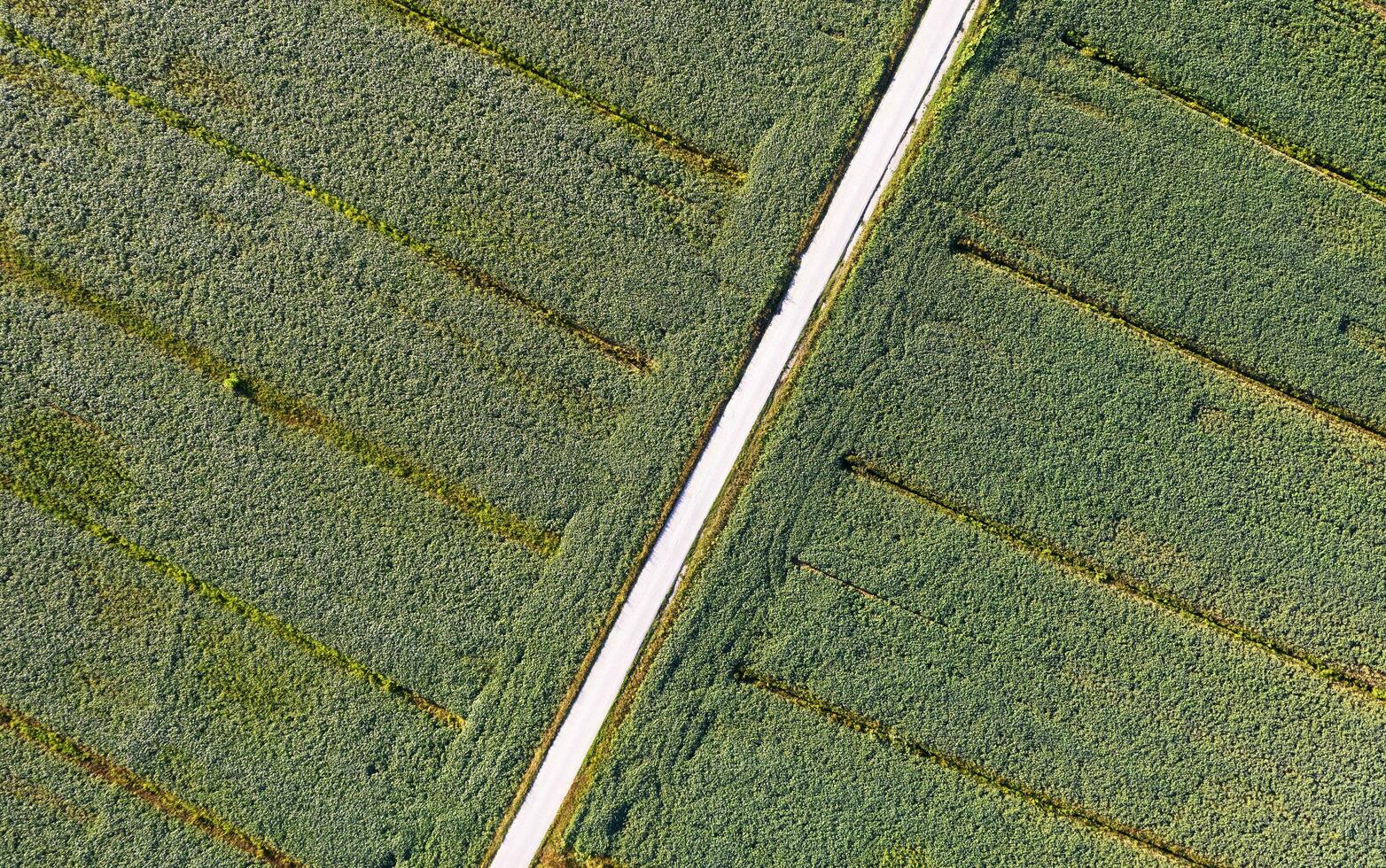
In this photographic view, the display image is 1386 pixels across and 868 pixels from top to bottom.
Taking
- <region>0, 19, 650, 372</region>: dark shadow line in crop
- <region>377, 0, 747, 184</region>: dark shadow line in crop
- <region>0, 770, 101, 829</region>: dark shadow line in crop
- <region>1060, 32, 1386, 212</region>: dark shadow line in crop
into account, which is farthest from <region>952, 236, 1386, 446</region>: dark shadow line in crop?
<region>0, 770, 101, 829</region>: dark shadow line in crop

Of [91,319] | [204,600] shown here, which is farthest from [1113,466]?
[91,319]

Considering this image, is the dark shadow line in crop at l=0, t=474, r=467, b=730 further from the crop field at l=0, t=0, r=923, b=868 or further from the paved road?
the paved road

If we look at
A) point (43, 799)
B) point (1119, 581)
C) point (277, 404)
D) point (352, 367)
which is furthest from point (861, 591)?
point (43, 799)

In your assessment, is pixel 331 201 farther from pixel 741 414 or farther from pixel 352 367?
pixel 741 414

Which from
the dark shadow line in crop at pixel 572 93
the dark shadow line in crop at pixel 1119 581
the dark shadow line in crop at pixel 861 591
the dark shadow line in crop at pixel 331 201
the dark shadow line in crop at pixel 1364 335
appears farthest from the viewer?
the dark shadow line in crop at pixel 1364 335

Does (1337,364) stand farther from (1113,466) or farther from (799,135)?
(799,135)

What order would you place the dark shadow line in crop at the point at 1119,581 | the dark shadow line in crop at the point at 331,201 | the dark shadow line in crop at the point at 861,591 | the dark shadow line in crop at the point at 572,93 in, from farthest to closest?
the dark shadow line in crop at the point at 1119,581 → the dark shadow line in crop at the point at 861,591 → the dark shadow line in crop at the point at 572,93 → the dark shadow line in crop at the point at 331,201

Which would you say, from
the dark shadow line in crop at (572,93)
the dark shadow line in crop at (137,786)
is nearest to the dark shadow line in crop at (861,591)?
the dark shadow line in crop at (572,93)

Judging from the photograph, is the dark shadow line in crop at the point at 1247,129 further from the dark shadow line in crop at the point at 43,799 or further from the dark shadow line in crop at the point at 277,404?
the dark shadow line in crop at the point at 43,799

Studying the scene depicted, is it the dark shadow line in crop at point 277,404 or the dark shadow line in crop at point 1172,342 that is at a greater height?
the dark shadow line in crop at point 1172,342
